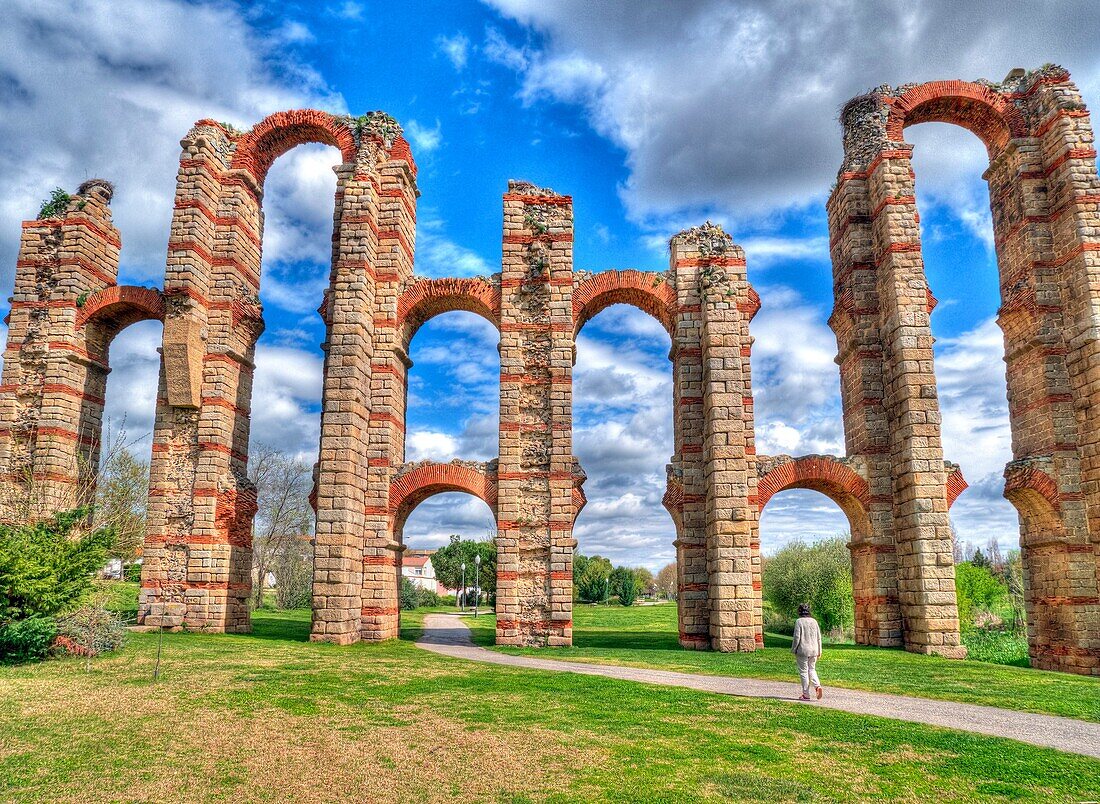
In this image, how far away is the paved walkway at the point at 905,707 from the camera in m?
7.38

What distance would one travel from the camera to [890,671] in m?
12.1

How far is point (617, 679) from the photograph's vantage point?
1045 centimetres

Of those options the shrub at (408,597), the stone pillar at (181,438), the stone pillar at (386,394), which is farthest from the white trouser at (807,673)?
the shrub at (408,597)

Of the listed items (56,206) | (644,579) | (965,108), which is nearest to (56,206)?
(56,206)

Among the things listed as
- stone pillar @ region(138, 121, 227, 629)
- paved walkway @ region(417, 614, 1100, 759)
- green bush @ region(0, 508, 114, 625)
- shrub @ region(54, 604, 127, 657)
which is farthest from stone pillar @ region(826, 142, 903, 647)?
green bush @ region(0, 508, 114, 625)

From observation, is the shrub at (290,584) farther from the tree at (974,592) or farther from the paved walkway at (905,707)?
the tree at (974,592)

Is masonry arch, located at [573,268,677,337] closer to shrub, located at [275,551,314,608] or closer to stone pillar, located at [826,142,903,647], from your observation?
stone pillar, located at [826,142,903,647]

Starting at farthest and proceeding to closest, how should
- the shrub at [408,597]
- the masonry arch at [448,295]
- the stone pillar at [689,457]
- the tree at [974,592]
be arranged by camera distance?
the shrub at [408,597] → the tree at [974,592] → the masonry arch at [448,295] → the stone pillar at [689,457]

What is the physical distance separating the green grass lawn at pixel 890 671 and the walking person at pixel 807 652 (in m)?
1.74

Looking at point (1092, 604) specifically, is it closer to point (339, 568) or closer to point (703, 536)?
point (703, 536)

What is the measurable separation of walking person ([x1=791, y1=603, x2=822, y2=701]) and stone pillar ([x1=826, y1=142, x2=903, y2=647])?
321 inches

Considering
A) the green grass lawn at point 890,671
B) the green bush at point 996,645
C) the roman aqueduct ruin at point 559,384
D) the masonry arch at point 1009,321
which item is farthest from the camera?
the green bush at point 996,645

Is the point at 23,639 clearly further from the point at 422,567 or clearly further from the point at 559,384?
the point at 422,567

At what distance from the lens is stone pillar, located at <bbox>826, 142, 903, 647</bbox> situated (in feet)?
53.9
